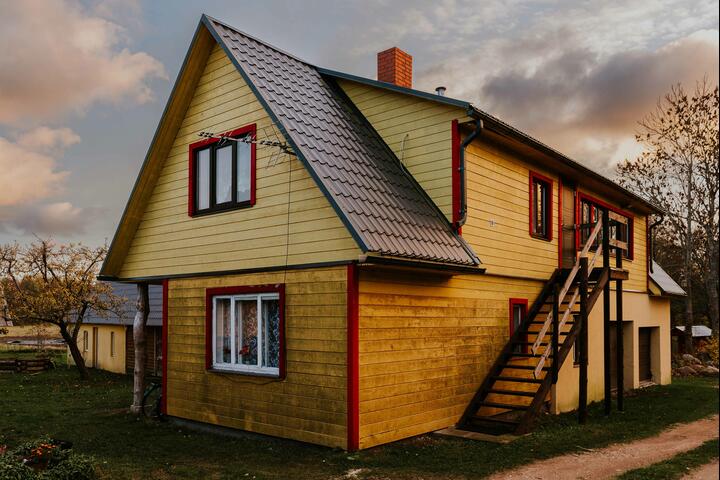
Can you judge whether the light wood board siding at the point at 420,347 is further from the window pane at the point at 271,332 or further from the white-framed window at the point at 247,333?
the window pane at the point at 271,332

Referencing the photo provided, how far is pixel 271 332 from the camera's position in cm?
1160

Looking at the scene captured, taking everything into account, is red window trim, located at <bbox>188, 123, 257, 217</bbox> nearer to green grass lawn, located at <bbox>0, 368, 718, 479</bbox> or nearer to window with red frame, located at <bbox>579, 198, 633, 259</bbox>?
green grass lawn, located at <bbox>0, 368, 718, 479</bbox>

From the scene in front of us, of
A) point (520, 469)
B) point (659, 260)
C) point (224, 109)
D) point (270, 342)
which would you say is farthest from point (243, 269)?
point (659, 260)

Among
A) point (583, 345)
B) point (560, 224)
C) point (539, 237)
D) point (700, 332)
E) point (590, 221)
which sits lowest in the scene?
point (700, 332)

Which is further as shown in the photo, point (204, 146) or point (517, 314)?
point (517, 314)

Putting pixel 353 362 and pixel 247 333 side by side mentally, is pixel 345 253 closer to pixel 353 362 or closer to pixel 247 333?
pixel 353 362

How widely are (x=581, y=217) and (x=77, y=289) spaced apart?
18474 mm

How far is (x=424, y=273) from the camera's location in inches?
446

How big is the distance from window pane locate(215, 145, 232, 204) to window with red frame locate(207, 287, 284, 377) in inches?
75.2

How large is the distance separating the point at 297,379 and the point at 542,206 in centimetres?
787

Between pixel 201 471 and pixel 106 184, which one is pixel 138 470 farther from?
pixel 106 184

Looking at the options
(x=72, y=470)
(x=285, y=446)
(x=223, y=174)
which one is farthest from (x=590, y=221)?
(x=72, y=470)

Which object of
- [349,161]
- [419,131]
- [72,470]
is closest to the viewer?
[72,470]

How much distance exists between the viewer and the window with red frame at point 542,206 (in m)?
15.2
